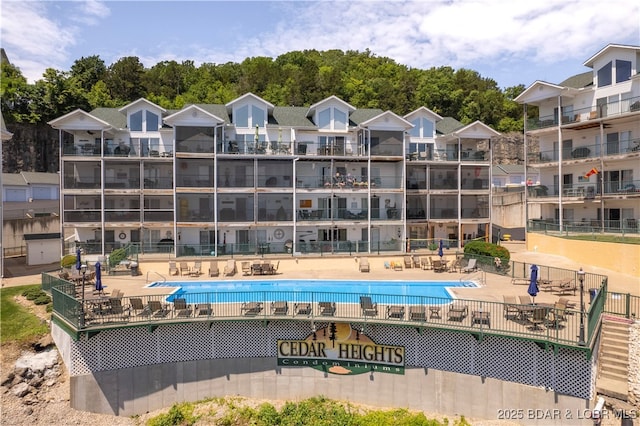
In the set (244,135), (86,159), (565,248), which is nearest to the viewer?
(565,248)

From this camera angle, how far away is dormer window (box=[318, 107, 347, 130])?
120ft

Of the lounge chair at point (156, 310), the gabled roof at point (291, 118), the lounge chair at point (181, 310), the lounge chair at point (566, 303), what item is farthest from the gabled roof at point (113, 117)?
the lounge chair at point (566, 303)

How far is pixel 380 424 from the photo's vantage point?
1605 centimetres

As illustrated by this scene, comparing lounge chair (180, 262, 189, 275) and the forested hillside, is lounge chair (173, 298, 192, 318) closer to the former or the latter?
lounge chair (180, 262, 189, 275)

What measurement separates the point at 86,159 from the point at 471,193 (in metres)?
34.7

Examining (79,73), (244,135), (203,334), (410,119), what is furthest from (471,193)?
(79,73)

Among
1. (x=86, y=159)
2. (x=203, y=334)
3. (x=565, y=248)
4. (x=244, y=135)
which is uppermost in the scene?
(x=244, y=135)

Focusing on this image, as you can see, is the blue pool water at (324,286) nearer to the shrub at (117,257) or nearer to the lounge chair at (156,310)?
the lounge chair at (156,310)

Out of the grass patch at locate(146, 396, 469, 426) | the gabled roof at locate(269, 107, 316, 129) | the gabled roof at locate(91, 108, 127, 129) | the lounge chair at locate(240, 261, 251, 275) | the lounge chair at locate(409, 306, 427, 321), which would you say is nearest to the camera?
the grass patch at locate(146, 396, 469, 426)

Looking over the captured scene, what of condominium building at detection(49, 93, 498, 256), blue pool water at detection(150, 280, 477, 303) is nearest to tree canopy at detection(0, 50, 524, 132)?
condominium building at detection(49, 93, 498, 256)

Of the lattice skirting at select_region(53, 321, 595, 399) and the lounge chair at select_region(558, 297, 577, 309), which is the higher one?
the lounge chair at select_region(558, 297, 577, 309)

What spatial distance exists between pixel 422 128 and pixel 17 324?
34.9m

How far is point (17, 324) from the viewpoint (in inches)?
794

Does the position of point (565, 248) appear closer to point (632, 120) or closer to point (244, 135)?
point (632, 120)
